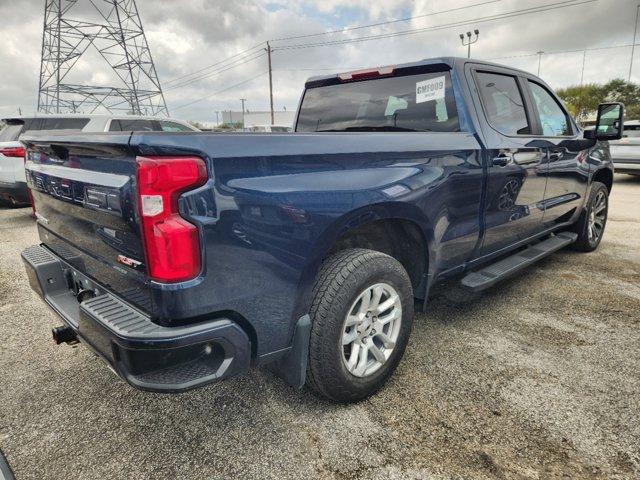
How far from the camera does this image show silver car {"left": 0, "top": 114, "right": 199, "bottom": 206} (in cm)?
655

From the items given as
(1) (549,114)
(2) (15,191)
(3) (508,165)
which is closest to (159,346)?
(3) (508,165)

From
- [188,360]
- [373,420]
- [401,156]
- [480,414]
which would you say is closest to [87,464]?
[188,360]

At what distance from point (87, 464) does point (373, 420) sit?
129cm

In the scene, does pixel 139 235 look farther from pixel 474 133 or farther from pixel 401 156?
pixel 474 133

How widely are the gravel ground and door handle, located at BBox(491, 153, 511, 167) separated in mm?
1150

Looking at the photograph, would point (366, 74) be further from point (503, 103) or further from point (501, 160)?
point (501, 160)

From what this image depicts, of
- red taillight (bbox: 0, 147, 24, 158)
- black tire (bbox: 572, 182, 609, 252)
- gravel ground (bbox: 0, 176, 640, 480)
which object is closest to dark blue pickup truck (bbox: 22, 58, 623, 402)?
gravel ground (bbox: 0, 176, 640, 480)

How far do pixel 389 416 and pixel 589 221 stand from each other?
149 inches

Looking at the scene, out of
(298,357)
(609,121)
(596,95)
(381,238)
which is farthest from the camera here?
(596,95)

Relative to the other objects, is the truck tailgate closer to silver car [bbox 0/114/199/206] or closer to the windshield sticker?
the windshield sticker

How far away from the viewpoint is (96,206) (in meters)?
1.68

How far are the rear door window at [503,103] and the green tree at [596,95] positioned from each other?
3678cm

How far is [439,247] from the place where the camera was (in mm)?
2514

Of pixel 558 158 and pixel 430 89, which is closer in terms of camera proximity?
pixel 430 89
